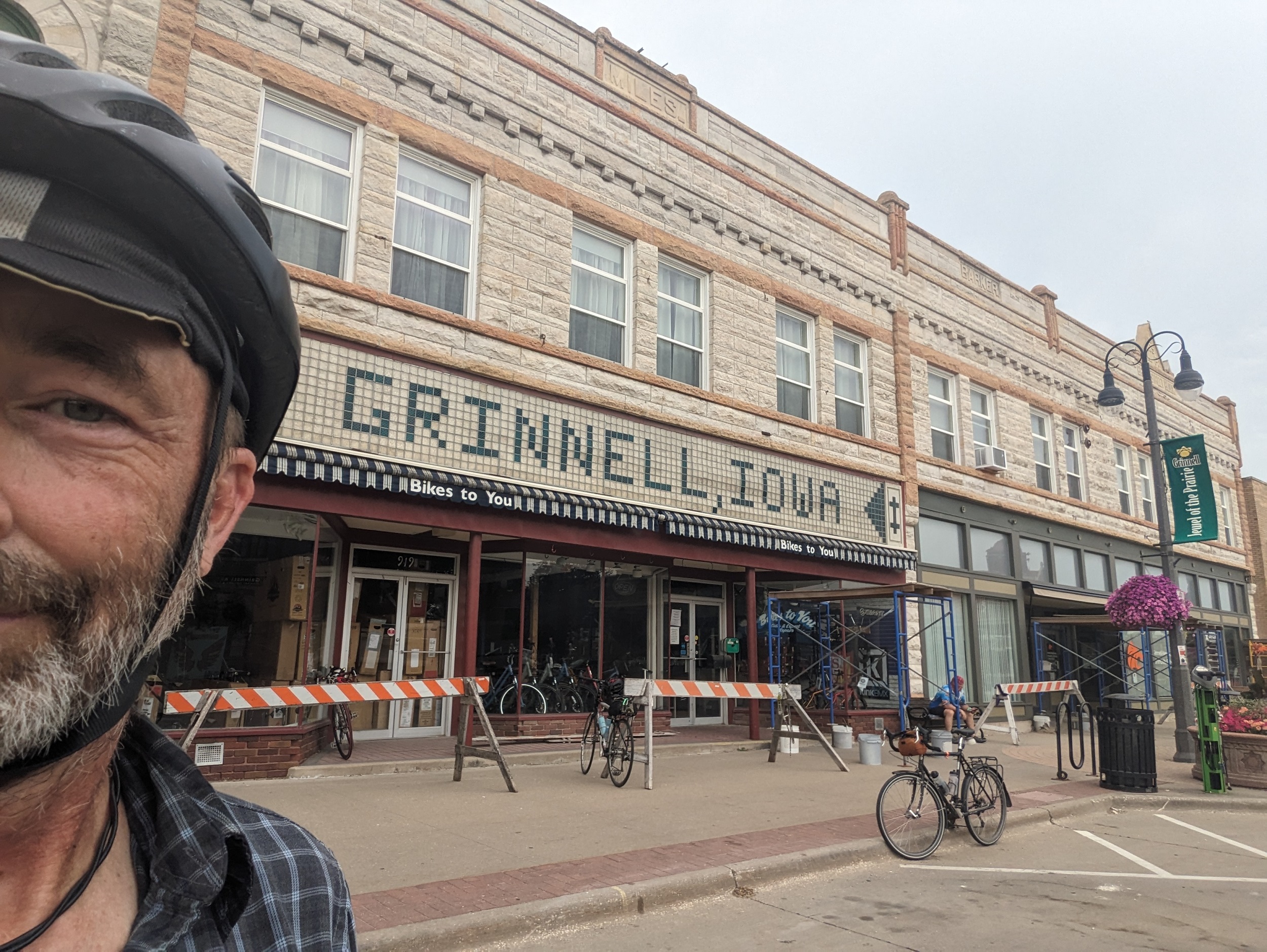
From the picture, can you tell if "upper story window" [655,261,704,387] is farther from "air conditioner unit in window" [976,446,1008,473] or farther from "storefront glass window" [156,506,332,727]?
"air conditioner unit in window" [976,446,1008,473]

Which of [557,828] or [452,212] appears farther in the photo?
[452,212]

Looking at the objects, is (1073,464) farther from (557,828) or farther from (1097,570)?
(557,828)

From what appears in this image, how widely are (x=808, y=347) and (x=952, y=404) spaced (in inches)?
202

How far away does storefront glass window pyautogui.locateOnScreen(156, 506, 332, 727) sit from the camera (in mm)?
10297

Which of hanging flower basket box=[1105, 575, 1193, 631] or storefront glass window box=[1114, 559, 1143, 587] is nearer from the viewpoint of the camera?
hanging flower basket box=[1105, 575, 1193, 631]

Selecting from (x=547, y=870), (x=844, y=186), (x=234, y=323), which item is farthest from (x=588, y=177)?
(x=234, y=323)

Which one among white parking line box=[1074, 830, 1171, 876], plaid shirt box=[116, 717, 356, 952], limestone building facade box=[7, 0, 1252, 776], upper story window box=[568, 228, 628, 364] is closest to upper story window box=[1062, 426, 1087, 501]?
limestone building facade box=[7, 0, 1252, 776]

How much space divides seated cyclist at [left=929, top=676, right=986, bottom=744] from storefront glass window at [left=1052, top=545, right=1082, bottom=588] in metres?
6.47

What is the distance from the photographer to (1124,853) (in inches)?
310

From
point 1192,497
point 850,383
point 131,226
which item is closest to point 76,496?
point 131,226

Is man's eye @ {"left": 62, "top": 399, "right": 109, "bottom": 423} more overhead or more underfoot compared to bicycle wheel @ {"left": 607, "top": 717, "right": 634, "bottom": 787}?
more overhead

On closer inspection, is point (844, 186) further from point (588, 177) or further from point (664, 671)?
point (664, 671)

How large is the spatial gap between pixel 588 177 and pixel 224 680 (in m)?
8.87

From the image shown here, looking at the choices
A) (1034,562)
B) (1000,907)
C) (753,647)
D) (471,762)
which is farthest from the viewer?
(1034,562)
